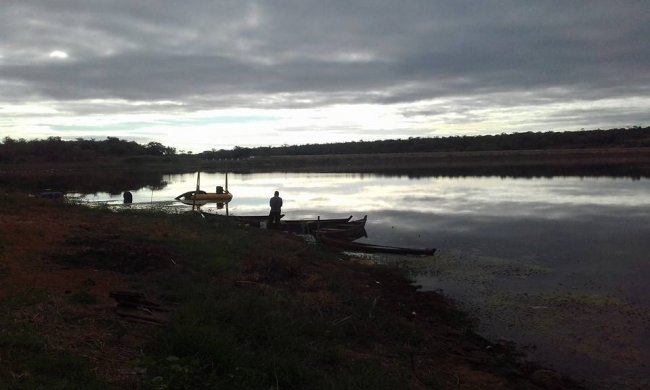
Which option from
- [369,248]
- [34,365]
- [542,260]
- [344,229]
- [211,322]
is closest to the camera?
[34,365]

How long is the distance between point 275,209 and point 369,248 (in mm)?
5463

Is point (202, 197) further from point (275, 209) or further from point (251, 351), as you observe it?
point (251, 351)

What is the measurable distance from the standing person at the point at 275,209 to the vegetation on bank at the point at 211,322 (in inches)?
322

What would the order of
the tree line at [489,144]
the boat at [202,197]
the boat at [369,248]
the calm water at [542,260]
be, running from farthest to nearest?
1. the tree line at [489,144]
2. the boat at [202,197]
3. the boat at [369,248]
4. the calm water at [542,260]

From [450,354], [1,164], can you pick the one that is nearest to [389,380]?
[450,354]

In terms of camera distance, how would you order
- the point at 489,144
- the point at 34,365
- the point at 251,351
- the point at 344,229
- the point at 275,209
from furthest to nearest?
the point at 489,144
the point at 275,209
the point at 344,229
the point at 251,351
the point at 34,365

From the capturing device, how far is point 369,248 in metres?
19.8

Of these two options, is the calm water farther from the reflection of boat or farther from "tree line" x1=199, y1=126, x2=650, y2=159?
"tree line" x1=199, y1=126, x2=650, y2=159

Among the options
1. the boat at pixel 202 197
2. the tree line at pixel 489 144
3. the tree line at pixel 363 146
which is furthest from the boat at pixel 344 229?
the tree line at pixel 489 144

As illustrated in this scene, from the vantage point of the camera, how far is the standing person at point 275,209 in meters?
23.2

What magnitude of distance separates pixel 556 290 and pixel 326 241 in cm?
901

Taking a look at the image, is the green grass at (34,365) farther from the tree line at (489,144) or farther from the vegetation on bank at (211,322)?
the tree line at (489,144)

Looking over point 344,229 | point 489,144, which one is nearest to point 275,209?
point 344,229

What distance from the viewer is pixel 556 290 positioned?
14211 mm
